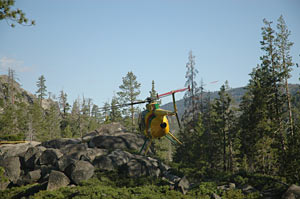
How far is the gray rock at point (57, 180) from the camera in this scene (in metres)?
16.8

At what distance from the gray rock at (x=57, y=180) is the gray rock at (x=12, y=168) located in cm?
620

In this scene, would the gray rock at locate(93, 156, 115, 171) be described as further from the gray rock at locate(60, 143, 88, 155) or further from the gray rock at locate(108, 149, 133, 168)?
the gray rock at locate(60, 143, 88, 155)

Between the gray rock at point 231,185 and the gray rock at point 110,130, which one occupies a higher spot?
the gray rock at point 110,130

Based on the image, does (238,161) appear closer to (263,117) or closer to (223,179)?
(263,117)

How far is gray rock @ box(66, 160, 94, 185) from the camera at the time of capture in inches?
704

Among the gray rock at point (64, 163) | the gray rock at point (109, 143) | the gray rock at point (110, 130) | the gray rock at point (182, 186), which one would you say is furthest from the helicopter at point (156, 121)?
the gray rock at point (110, 130)

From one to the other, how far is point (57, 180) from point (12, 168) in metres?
7.21

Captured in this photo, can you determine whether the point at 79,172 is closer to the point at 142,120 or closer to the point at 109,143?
the point at 142,120

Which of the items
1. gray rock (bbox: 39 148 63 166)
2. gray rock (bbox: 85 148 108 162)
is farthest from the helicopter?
gray rock (bbox: 39 148 63 166)

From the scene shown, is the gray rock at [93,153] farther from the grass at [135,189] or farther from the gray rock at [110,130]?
the gray rock at [110,130]

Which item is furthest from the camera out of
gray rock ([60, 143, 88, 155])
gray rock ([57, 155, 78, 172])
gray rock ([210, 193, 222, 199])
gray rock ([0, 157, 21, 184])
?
gray rock ([60, 143, 88, 155])

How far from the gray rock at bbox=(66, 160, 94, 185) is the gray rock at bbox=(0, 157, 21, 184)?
638cm

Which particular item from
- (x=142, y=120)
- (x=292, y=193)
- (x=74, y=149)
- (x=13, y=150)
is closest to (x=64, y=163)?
(x=74, y=149)

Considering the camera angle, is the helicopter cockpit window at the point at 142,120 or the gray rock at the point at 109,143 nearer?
the helicopter cockpit window at the point at 142,120
